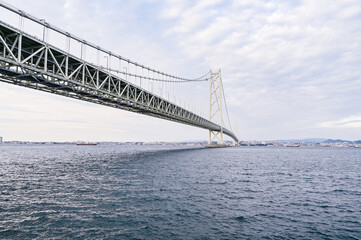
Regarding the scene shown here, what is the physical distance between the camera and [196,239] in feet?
27.3

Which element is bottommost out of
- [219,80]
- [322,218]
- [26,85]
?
[322,218]

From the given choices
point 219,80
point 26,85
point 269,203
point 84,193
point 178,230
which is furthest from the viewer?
point 219,80

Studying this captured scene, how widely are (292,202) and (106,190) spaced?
1216cm

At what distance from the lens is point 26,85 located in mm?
25266

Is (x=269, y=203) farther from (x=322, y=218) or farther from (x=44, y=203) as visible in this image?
(x=44, y=203)

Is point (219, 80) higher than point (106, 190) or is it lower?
higher

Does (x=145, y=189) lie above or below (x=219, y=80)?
below

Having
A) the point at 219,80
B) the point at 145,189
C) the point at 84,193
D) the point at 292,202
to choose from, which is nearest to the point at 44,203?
the point at 84,193

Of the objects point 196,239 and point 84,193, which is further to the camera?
point 84,193

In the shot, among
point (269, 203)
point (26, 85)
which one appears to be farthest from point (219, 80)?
point (269, 203)

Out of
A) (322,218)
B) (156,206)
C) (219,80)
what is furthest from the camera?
(219,80)

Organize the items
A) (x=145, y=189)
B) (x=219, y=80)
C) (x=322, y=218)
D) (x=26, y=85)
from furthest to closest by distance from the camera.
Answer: (x=219, y=80), (x=26, y=85), (x=145, y=189), (x=322, y=218)

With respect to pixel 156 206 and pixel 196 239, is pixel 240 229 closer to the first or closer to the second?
pixel 196 239

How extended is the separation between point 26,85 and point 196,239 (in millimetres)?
26178
